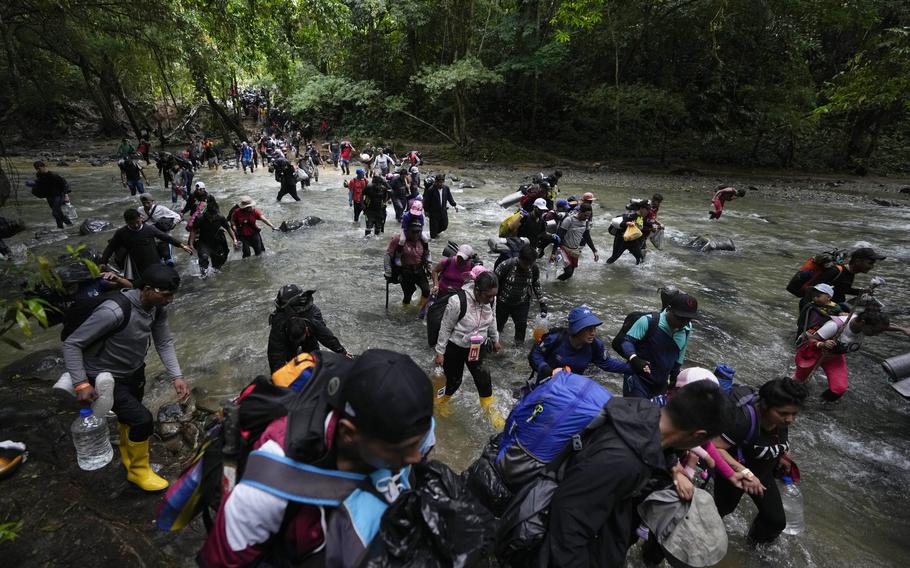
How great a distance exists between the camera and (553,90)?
28.2 meters

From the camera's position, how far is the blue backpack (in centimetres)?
212

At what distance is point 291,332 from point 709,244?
11.4 meters

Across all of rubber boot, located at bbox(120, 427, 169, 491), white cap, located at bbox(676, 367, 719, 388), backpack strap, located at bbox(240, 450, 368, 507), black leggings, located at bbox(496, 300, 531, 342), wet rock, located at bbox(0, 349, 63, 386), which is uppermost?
backpack strap, located at bbox(240, 450, 368, 507)

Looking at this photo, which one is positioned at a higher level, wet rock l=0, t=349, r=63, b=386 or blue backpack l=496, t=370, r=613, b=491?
blue backpack l=496, t=370, r=613, b=491

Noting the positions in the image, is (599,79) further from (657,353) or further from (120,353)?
(120,353)

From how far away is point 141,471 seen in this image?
3.53 metres

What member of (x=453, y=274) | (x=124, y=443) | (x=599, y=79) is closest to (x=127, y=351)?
(x=124, y=443)

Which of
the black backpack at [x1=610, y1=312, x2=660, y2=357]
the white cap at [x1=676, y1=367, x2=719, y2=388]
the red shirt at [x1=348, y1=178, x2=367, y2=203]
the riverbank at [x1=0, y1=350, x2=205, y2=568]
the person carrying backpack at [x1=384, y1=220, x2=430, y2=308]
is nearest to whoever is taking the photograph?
the white cap at [x1=676, y1=367, x2=719, y2=388]

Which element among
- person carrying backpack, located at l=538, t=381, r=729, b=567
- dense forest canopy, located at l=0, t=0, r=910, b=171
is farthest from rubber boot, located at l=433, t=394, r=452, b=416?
dense forest canopy, located at l=0, t=0, r=910, b=171

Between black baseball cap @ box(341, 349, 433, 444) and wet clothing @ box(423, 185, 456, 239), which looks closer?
black baseball cap @ box(341, 349, 433, 444)

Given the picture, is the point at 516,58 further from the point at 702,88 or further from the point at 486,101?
the point at 702,88

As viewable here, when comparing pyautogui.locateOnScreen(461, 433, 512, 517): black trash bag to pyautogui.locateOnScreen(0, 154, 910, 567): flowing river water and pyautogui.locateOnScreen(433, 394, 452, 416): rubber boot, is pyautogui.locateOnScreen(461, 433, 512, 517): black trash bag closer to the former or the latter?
pyautogui.locateOnScreen(0, 154, 910, 567): flowing river water

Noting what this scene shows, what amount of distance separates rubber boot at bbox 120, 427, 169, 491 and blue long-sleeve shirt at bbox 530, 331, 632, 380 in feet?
10.9

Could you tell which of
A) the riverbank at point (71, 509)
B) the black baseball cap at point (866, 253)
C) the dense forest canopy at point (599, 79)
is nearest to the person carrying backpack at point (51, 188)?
the dense forest canopy at point (599, 79)
